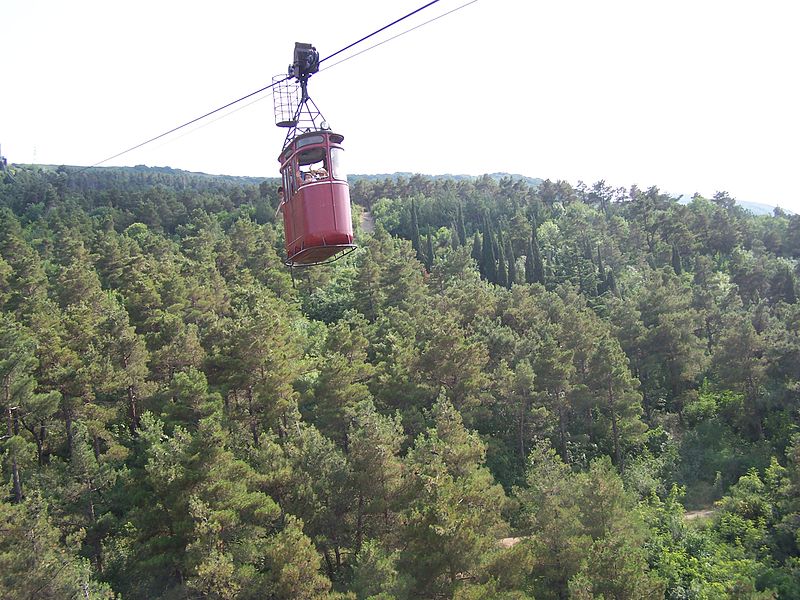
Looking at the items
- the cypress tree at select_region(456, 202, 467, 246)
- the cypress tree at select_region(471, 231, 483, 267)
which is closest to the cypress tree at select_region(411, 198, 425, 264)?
the cypress tree at select_region(456, 202, 467, 246)

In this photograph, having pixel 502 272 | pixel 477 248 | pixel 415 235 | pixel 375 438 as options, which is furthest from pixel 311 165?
pixel 415 235

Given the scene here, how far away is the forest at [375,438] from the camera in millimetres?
17938

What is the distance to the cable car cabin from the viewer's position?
1038cm

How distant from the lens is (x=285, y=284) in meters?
44.7

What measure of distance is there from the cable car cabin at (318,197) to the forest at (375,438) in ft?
33.6

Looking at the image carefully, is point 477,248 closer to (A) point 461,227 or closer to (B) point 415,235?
(B) point 415,235

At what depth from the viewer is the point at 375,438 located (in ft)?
66.6

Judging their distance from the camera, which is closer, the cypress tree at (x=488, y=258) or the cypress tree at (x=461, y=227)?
the cypress tree at (x=488, y=258)

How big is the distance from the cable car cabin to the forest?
33.6 ft

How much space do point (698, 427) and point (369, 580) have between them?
27747 mm

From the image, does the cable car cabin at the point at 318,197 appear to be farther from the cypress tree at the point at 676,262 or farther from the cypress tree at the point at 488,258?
the cypress tree at the point at 676,262

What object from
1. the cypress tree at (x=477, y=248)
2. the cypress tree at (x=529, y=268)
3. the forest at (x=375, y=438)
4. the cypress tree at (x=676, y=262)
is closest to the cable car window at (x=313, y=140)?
the forest at (x=375, y=438)

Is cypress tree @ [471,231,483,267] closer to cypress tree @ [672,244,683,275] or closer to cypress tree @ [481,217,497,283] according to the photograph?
cypress tree @ [481,217,497,283]

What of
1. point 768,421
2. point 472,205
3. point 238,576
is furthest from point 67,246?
point 472,205
